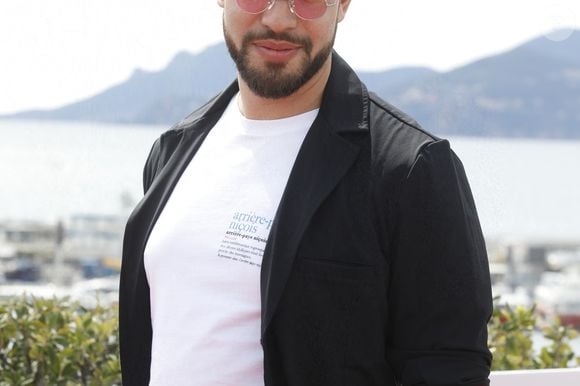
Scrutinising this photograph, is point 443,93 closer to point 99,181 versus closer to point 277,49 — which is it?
point 277,49

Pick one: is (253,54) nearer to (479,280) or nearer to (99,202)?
(479,280)

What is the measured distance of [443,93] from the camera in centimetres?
1393

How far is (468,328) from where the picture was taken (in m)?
1.56

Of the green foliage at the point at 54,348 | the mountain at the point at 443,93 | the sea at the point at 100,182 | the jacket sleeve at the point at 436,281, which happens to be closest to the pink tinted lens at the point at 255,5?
the jacket sleeve at the point at 436,281

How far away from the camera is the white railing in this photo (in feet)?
8.55

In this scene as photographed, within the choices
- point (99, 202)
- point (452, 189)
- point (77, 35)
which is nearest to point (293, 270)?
point (452, 189)

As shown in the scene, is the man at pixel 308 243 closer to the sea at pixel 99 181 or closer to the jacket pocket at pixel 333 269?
the jacket pocket at pixel 333 269

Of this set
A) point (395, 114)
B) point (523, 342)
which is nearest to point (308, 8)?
point (395, 114)

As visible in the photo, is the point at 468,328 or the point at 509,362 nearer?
the point at 468,328

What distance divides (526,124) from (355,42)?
20.7 m

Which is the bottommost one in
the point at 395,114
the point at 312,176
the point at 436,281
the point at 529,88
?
the point at 436,281

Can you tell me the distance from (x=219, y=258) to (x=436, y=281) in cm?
38

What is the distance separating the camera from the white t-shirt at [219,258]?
1670 mm

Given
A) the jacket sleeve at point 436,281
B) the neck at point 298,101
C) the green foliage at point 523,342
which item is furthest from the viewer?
the green foliage at point 523,342
